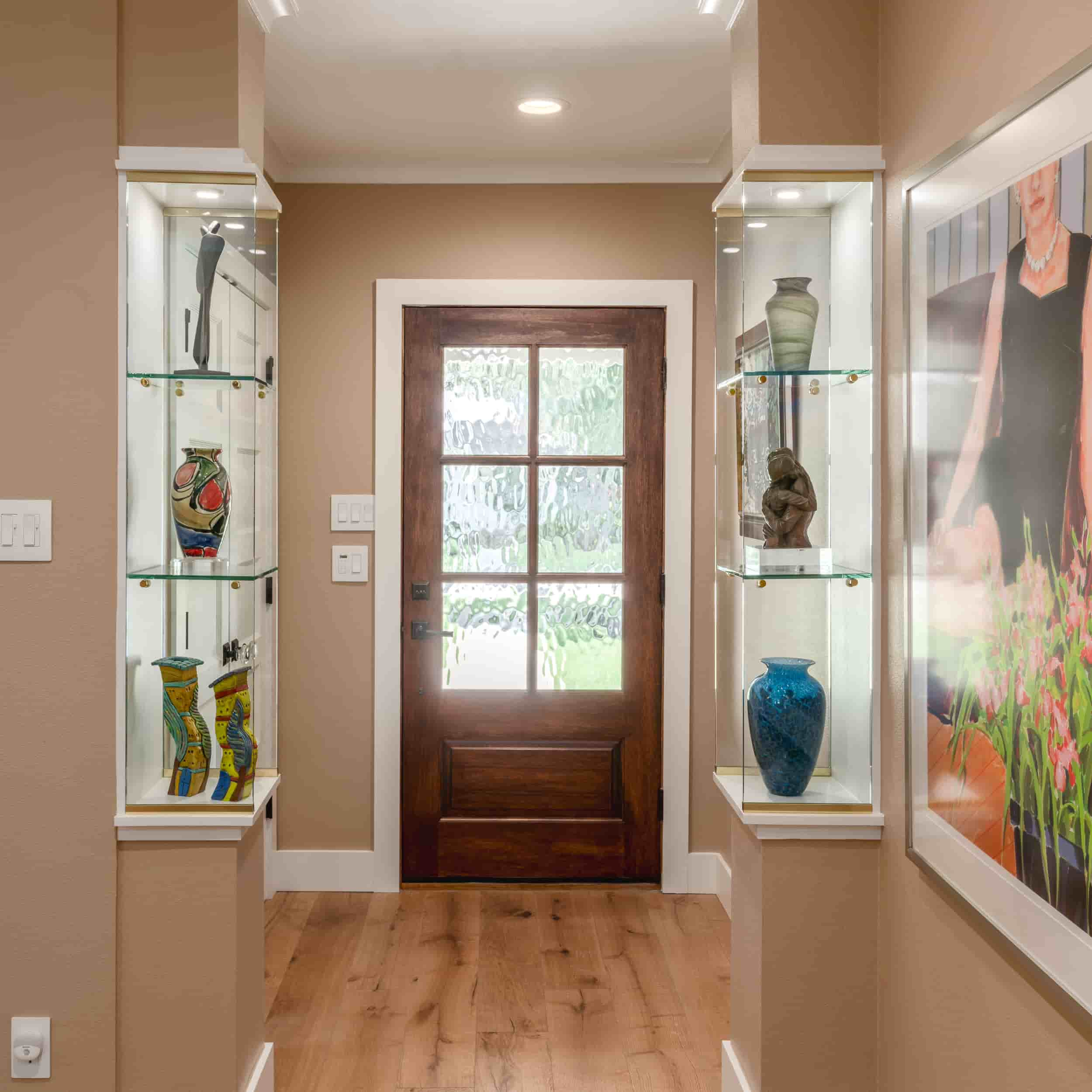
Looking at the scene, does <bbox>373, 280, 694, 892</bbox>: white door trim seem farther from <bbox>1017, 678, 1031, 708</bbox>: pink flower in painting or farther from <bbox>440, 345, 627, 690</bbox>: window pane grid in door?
<bbox>1017, 678, 1031, 708</bbox>: pink flower in painting

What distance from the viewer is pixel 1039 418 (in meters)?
1.33

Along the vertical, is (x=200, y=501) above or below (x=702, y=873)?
above

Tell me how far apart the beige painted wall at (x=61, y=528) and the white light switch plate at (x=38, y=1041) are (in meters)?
0.02

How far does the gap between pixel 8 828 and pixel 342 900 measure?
1698 millimetres

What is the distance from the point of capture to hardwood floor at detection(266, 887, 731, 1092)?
248 cm

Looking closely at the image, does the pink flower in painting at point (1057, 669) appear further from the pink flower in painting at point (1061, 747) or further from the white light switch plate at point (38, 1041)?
the white light switch plate at point (38, 1041)

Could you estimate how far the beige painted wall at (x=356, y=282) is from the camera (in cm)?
356

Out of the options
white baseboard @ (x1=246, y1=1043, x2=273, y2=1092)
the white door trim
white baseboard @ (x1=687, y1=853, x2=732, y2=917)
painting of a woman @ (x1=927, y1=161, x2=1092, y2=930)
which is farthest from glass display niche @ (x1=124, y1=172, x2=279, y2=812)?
white baseboard @ (x1=687, y1=853, x2=732, y2=917)

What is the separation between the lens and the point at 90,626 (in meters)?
2.00

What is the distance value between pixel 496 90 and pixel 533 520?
1.37 meters

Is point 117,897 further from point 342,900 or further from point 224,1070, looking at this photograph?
point 342,900

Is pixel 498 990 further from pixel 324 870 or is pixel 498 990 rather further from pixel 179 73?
pixel 179 73

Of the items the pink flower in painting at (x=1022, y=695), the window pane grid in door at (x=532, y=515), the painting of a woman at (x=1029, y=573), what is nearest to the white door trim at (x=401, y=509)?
the window pane grid in door at (x=532, y=515)

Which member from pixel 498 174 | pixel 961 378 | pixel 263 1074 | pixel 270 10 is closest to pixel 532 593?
pixel 498 174
